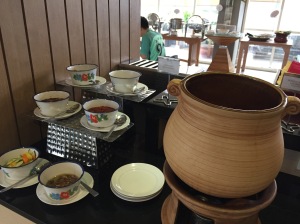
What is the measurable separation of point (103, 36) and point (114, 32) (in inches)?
3.5

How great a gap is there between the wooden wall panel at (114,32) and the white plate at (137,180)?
2.21ft

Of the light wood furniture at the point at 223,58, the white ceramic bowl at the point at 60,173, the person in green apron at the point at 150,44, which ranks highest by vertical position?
the light wood furniture at the point at 223,58

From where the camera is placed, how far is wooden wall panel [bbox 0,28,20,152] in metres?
0.88

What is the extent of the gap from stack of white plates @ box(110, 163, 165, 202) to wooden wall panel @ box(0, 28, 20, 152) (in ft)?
1.38

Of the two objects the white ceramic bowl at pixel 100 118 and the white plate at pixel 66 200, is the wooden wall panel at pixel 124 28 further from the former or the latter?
the white plate at pixel 66 200

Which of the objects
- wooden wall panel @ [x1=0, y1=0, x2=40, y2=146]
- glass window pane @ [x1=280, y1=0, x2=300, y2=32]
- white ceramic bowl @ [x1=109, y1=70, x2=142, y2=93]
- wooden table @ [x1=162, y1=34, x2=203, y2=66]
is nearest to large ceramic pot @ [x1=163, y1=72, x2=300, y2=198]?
white ceramic bowl @ [x1=109, y1=70, x2=142, y2=93]

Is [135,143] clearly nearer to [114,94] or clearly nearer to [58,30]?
[114,94]

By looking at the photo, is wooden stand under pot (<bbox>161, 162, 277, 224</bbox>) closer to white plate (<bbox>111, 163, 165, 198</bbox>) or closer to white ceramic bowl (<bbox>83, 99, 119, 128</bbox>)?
white plate (<bbox>111, 163, 165, 198</bbox>)

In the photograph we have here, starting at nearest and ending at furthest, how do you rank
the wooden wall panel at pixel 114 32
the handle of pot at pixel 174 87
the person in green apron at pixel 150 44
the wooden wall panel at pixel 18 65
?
the handle of pot at pixel 174 87 < the wooden wall panel at pixel 18 65 < the wooden wall panel at pixel 114 32 < the person in green apron at pixel 150 44

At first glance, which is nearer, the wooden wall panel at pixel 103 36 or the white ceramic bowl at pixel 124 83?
the white ceramic bowl at pixel 124 83

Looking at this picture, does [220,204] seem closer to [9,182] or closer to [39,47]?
[9,182]

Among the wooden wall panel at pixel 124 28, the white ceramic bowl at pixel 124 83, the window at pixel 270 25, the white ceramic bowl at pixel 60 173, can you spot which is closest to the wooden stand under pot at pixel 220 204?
the white ceramic bowl at pixel 60 173

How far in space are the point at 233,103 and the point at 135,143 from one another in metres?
0.56

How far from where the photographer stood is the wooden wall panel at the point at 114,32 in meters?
1.29
